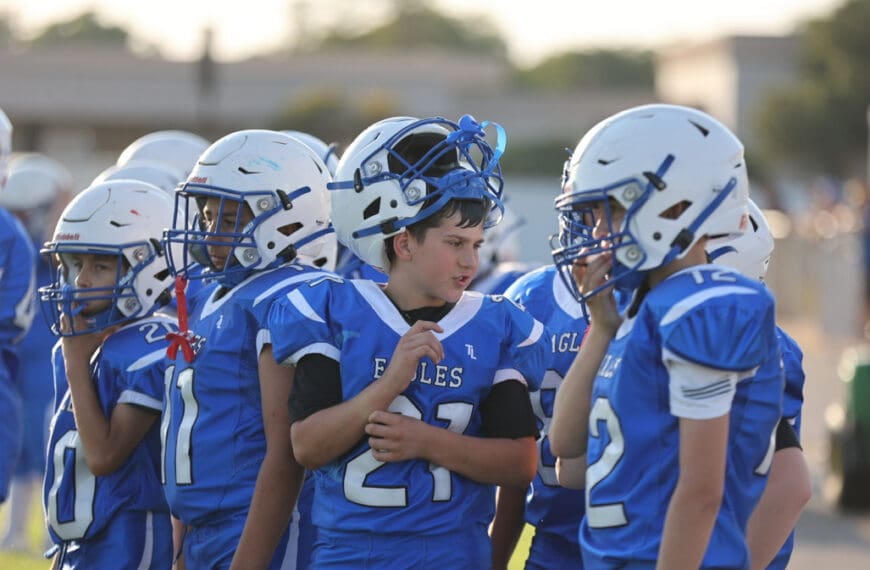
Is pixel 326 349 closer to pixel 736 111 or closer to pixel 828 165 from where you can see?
pixel 828 165

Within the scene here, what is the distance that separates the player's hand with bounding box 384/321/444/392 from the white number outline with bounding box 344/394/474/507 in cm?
11

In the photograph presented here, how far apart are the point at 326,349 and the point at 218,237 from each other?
2.41 ft

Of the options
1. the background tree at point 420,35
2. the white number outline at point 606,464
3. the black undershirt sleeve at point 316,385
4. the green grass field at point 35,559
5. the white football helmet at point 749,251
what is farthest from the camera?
the background tree at point 420,35

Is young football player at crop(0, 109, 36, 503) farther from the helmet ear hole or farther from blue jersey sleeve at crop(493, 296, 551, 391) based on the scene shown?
blue jersey sleeve at crop(493, 296, 551, 391)

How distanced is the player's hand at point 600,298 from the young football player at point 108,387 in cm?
162

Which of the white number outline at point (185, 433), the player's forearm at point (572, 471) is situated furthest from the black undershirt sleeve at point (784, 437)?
the white number outline at point (185, 433)

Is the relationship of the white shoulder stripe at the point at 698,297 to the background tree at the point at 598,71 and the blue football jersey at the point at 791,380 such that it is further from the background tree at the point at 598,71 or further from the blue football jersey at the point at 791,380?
the background tree at the point at 598,71

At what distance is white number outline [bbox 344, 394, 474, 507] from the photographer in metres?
3.85

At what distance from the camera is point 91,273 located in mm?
4922

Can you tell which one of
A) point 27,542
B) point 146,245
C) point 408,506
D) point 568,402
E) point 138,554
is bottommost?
point 27,542

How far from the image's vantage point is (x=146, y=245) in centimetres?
497

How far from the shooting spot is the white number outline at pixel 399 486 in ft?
12.6

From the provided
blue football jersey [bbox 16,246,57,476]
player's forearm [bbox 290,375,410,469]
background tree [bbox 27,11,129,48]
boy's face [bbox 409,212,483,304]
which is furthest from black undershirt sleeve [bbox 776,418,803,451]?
background tree [bbox 27,11,129,48]

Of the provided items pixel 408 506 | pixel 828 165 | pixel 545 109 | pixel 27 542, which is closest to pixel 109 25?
pixel 545 109
